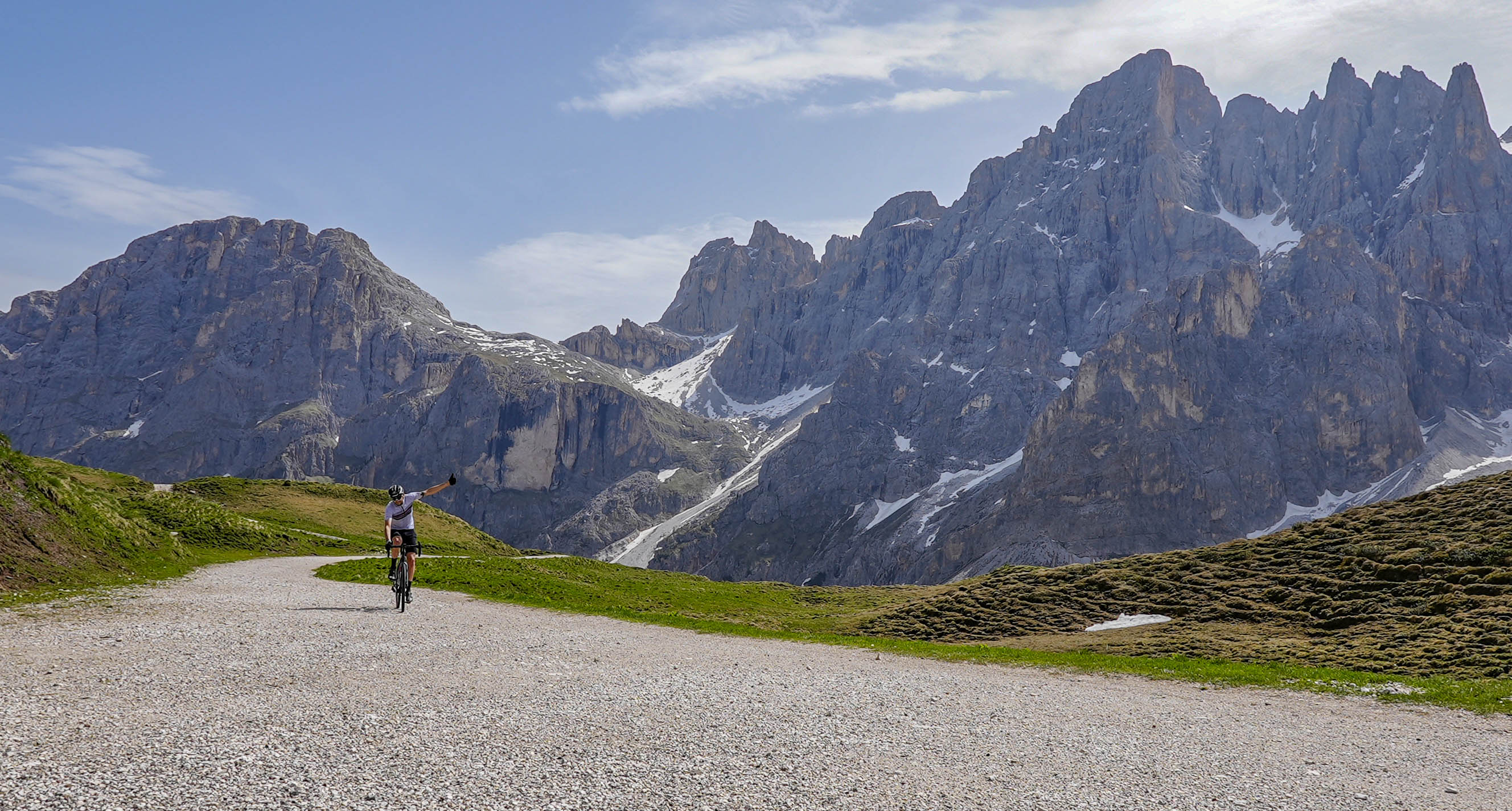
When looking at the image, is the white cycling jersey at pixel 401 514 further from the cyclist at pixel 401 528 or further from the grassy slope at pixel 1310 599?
the grassy slope at pixel 1310 599

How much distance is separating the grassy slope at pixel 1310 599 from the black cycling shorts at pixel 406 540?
74.4 ft

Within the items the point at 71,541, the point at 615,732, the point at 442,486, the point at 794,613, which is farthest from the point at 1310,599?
the point at 71,541

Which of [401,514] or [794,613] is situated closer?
[401,514]

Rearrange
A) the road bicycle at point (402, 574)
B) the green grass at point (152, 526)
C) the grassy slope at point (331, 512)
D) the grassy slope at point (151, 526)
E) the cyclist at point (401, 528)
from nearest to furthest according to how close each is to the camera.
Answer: the green grass at point (152, 526) < the grassy slope at point (151, 526) < the road bicycle at point (402, 574) < the cyclist at point (401, 528) < the grassy slope at point (331, 512)

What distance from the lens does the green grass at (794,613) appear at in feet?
68.7

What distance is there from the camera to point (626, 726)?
1327 centimetres

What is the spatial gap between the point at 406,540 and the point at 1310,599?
33332 mm

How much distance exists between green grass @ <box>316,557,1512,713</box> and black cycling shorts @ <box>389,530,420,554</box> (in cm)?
658

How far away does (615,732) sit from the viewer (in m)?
12.9

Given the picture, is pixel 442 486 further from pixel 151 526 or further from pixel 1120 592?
pixel 1120 592

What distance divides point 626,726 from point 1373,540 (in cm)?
3897

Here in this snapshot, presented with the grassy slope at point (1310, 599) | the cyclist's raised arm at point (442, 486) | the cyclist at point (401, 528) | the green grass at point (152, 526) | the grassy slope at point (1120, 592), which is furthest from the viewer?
the grassy slope at point (1310, 599)

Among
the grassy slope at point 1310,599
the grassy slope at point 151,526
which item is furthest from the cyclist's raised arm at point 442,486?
the grassy slope at point 1310,599

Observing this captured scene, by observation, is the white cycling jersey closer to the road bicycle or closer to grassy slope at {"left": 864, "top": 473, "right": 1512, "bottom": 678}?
the road bicycle
